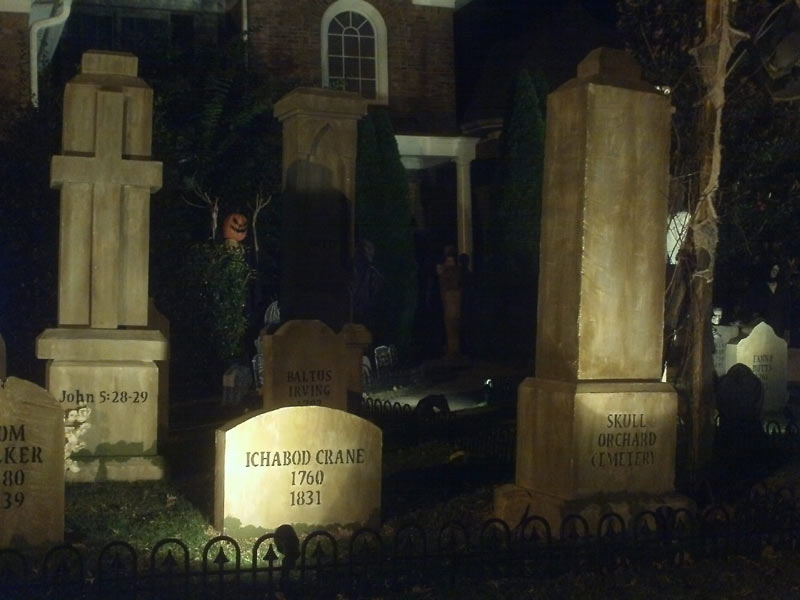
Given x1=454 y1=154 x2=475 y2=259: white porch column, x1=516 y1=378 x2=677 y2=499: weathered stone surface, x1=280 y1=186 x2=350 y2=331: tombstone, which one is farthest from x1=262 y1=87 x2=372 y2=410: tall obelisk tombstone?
x1=454 y1=154 x2=475 y2=259: white porch column

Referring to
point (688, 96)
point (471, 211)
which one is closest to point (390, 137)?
point (471, 211)

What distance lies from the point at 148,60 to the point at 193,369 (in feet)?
22.6

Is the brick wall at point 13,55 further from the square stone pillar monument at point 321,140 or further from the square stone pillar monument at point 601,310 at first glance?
the square stone pillar monument at point 601,310

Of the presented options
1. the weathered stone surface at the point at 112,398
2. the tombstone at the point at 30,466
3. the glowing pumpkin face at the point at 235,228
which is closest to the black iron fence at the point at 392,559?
the tombstone at the point at 30,466

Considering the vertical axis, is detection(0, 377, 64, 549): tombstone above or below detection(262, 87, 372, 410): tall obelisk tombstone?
below

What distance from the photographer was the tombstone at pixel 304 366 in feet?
37.4

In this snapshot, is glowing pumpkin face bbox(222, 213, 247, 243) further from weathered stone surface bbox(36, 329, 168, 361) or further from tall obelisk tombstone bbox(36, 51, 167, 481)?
weathered stone surface bbox(36, 329, 168, 361)

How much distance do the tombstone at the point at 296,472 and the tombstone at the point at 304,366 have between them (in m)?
3.63

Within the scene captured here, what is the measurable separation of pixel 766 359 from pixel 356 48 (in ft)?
41.0

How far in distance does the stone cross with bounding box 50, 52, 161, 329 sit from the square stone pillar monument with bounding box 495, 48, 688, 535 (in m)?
3.48

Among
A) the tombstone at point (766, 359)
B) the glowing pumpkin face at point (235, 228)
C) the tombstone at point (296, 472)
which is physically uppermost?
the glowing pumpkin face at point (235, 228)

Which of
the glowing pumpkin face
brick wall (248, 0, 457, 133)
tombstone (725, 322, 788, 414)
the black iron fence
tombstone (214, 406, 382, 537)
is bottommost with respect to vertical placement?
the black iron fence

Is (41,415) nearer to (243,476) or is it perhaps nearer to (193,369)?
(243,476)

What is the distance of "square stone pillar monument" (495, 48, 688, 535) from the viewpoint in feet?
25.1
